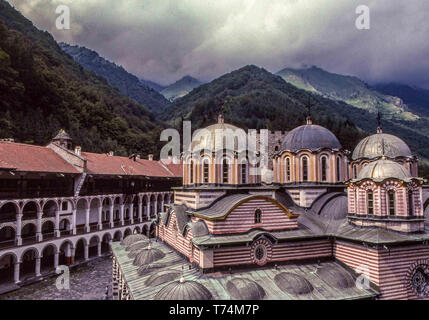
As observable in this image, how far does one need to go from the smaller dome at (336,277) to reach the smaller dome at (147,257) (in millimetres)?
8462

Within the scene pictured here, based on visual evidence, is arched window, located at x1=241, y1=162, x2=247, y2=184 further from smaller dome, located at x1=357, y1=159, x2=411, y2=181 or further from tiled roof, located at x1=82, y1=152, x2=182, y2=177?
tiled roof, located at x1=82, y1=152, x2=182, y2=177

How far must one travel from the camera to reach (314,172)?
18812 mm

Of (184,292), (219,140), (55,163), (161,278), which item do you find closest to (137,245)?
(161,278)

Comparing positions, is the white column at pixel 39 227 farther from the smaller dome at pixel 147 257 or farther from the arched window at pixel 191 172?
the arched window at pixel 191 172

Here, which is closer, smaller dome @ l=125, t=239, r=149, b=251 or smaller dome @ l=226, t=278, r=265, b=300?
smaller dome @ l=226, t=278, r=265, b=300

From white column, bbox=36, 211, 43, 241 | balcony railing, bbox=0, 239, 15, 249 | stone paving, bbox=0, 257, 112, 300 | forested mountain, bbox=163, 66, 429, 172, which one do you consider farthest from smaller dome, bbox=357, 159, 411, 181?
forested mountain, bbox=163, 66, 429, 172

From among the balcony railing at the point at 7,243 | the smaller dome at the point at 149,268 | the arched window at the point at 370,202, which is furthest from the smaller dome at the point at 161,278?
the balcony railing at the point at 7,243

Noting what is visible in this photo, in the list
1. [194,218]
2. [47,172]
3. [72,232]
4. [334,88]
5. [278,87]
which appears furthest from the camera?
[334,88]

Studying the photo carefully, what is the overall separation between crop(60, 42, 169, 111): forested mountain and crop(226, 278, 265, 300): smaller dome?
13404 centimetres

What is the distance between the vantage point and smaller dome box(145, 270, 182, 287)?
12.7 m

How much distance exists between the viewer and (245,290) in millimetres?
11352

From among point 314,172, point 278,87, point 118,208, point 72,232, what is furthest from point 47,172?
point 278,87
